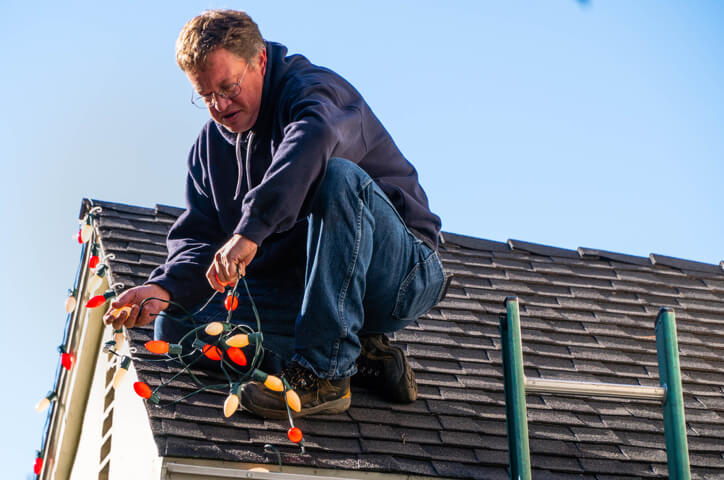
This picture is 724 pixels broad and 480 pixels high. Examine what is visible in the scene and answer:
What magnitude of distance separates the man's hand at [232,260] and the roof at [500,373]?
56 cm

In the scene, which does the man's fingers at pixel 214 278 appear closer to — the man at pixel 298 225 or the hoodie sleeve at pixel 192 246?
the man at pixel 298 225

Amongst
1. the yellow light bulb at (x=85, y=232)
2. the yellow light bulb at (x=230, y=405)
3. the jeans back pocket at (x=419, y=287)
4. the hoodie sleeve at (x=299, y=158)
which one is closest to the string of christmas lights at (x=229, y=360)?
the yellow light bulb at (x=230, y=405)

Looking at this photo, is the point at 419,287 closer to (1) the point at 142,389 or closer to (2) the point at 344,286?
(2) the point at 344,286

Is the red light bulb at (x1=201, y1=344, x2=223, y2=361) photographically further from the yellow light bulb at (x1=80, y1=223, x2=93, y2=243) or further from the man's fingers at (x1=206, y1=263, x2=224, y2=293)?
the yellow light bulb at (x1=80, y1=223, x2=93, y2=243)

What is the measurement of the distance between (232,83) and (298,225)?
0.61m

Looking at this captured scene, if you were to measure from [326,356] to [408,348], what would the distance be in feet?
3.70

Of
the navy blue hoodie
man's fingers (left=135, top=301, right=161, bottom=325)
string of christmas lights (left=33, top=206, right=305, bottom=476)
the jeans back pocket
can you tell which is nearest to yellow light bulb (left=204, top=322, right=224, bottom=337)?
string of christmas lights (left=33, top=206, right=305, bottom=476)

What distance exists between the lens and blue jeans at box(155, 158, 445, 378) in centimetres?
320

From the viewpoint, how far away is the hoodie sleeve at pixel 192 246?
3.58 m

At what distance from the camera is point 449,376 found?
4.10m

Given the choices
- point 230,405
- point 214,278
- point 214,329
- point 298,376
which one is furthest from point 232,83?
point 230,405

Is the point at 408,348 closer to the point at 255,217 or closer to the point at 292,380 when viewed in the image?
the point at 292,380

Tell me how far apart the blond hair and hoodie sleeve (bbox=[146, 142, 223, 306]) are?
0.64 metres

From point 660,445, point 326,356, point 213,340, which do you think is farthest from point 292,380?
point 660,445
